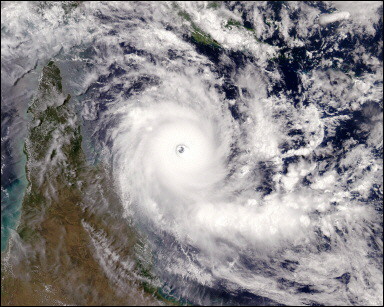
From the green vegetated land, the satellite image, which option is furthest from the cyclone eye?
the green vegetated land

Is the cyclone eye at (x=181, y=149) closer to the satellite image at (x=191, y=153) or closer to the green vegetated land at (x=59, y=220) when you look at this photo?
the satellite image at (x=191, y=153)

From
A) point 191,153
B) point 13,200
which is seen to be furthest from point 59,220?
point 191,153

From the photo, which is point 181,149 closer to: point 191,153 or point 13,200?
point 191,153

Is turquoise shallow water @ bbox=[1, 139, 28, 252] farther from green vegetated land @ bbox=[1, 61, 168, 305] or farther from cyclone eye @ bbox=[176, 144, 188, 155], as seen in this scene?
cyclone eye @ bbox=[176, 144, 188, 155]

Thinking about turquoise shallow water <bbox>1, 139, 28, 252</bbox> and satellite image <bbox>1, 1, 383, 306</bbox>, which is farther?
turquoise shallow water <bbox>1, 139, 28, 252</bbox>

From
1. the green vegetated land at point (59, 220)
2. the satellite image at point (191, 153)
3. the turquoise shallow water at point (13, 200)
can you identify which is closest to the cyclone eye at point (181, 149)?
the satellite image at point (191, 153)
